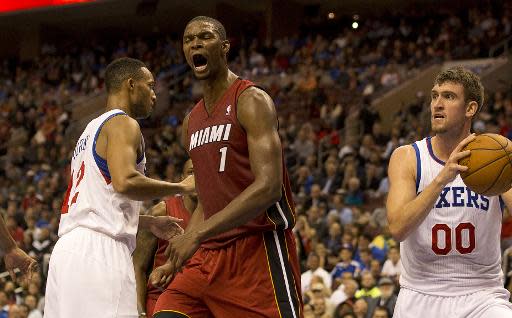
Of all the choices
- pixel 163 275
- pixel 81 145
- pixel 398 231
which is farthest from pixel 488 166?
pixel 81 145

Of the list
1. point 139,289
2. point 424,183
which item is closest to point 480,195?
point 424,183

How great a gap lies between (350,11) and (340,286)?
50.0ft

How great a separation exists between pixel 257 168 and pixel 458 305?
50.1 inches

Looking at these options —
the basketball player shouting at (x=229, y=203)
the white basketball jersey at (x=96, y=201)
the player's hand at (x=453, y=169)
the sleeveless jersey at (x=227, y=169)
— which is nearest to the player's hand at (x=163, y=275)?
the basketball player shouting at (x=229, y=203)

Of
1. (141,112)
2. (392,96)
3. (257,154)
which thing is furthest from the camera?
(392,96)

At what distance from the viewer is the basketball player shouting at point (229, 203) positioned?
4.08m

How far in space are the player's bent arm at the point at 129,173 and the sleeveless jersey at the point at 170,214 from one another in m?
1.12

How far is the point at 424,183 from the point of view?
457 centimetres

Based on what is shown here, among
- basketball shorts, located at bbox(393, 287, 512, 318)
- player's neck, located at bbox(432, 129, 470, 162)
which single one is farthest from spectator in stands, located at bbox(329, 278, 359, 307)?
player's neck, located at bbox(432, 129, 470, 162)

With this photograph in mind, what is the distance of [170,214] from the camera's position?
19.1 feet

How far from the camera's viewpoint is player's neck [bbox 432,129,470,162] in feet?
15.3

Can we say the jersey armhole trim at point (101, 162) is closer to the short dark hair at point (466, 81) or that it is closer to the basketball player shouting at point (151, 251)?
the basketball player shouting at point (151, 251)

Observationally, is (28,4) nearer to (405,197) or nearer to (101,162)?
(101,162)

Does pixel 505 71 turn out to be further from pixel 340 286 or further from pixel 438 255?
pixel 438 255
